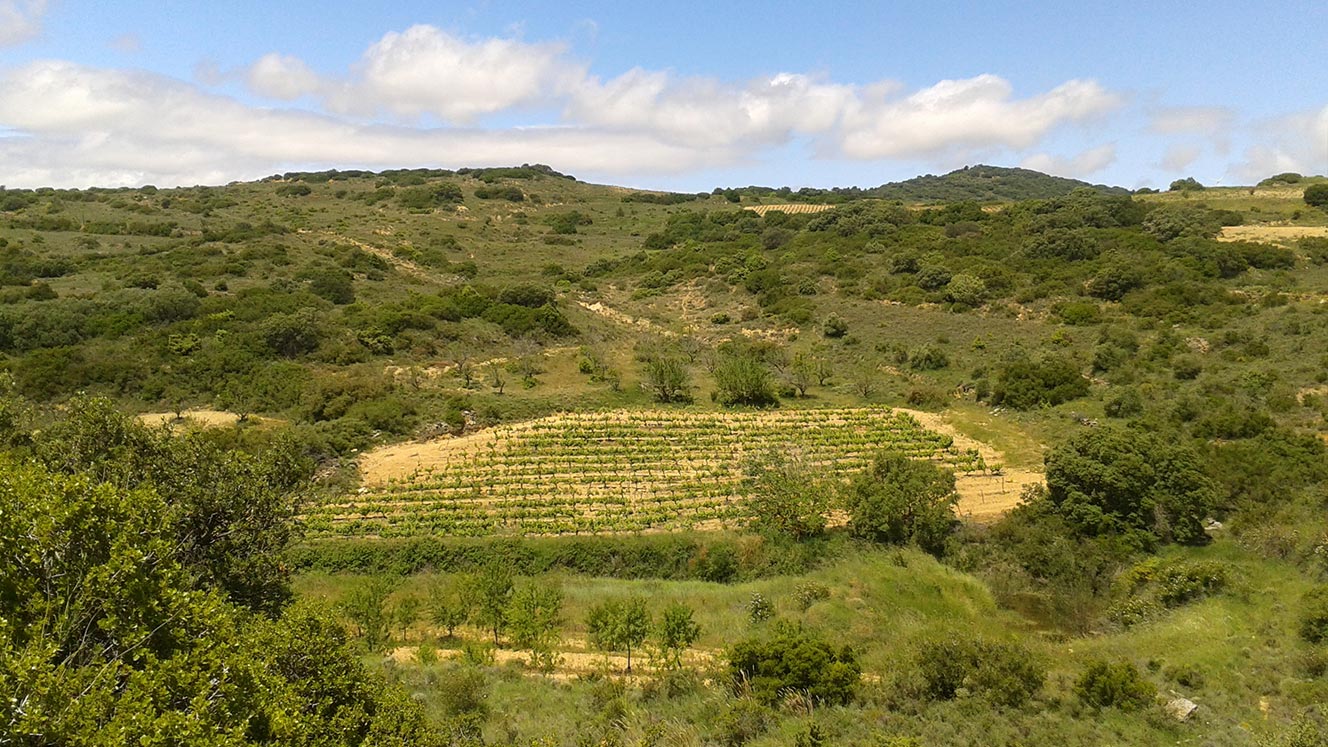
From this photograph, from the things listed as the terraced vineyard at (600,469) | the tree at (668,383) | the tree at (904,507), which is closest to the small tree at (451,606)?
the terraced vineyard at (600,469)

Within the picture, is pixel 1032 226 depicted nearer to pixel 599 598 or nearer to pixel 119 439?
pixel 599 598

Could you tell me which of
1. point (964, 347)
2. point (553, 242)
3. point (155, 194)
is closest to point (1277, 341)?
point (964, 347)

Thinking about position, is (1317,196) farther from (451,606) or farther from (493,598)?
(451,606)

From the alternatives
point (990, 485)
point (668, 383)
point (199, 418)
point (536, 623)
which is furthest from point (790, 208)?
point (536, 623)

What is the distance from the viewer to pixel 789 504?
71.2 feet

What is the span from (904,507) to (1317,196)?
71.4 m

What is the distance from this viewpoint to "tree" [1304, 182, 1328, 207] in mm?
63625

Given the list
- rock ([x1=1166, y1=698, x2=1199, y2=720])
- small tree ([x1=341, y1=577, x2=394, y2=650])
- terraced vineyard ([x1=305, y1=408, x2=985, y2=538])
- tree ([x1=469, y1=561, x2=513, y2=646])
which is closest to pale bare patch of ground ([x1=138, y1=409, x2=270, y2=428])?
terraced vineyard ([x1=305, y1=408, x2=985, y2=538])

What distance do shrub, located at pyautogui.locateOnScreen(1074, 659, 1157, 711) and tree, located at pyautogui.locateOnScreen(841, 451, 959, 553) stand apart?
26.4 feet

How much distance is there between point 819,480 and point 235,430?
73.8 feet

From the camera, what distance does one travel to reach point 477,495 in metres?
24.8

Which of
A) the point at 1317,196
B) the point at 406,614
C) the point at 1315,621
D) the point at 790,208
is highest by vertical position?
the point at 790,208

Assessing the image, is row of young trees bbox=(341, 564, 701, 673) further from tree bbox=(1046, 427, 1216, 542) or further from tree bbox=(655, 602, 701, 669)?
tree bbox=(1046, 427, 1216, 542)

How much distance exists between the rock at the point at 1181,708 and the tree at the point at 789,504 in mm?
10131
